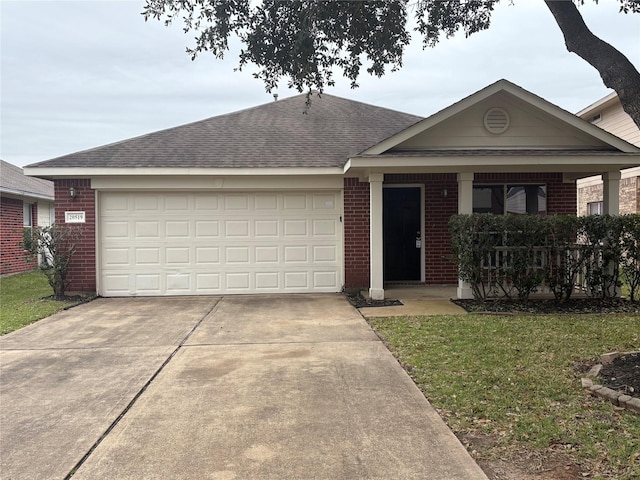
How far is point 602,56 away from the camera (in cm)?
555

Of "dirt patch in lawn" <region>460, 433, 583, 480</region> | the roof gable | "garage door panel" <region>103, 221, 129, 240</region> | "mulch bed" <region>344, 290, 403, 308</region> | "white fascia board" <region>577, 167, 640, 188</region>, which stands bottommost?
"dirt patch in lawn" <region>460, 433, 583, 480</region>

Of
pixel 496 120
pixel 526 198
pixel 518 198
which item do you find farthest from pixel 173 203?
pixel 526 198

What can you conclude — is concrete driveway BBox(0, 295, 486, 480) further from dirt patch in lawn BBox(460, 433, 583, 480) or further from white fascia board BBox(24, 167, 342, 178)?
white fascia board BBox(24, 167, 342, 178)

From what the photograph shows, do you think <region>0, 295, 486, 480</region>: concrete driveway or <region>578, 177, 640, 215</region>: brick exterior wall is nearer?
<region>0, 295, 486, 480</region>: concrete driveway

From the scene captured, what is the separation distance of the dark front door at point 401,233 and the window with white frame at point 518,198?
1.58 metres

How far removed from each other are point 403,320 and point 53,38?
1053 cm

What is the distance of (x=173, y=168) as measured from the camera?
1053 centimetres

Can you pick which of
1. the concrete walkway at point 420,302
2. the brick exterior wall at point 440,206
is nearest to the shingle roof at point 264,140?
the brick exterior wall at point 440,206

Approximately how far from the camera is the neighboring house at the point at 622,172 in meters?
15.0

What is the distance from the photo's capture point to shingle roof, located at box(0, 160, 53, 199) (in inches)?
632

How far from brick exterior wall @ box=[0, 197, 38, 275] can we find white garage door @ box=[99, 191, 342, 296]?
7022mm

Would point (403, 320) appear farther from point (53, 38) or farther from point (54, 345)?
point (53, 38)

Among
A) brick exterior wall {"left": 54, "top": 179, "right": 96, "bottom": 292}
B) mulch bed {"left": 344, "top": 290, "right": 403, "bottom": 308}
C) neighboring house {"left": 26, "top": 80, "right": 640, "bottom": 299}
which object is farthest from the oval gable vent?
brick exterior wall {"left": 54, "top": 179, "right": 96, "bottom": 292}

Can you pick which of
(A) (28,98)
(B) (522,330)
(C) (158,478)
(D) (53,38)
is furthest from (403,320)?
(A) (28,98)
